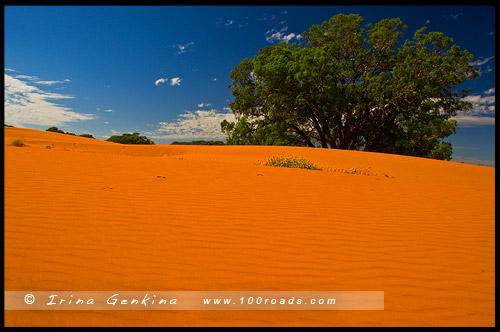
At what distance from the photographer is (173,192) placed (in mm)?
5113

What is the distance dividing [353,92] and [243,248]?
80.1 feet

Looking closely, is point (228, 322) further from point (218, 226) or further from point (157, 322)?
point (218, 226)

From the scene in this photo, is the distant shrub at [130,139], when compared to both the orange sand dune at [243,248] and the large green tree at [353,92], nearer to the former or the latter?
the large green tree at [353,92]

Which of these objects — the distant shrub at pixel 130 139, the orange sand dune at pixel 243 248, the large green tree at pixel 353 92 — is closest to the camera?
the orange sand dune at pixel 243 248

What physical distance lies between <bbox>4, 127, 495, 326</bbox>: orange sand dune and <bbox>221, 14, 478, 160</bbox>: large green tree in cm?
1941

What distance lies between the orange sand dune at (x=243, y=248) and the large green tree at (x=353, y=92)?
19412 mm

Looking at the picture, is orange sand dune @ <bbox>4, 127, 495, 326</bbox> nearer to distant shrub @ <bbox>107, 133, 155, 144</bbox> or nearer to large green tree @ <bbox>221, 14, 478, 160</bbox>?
large green tree @ <bbox>221, 14, 478, 160</bbox>

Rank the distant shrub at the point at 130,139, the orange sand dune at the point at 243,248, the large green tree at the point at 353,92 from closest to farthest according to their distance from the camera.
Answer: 1. the orange sand dune at the point at 243,248
2. the large green tree at the point at 353,92
3. the distant shrub at the point at 130,139

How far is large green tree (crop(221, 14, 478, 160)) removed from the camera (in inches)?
864

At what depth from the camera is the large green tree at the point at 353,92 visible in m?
21.9

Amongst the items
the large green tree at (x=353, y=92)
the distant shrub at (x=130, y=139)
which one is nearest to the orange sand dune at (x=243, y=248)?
the large green tree at (x=353, y=92)

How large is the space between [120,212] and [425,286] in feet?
12.7

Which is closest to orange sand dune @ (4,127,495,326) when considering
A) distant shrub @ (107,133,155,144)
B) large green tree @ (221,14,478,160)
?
large green tree @ (221,14,478,160)

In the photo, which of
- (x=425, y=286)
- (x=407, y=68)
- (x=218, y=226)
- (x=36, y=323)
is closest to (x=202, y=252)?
(x=218, y=226)
